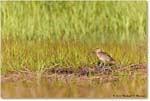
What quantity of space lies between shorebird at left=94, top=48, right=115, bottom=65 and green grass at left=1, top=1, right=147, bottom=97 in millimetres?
16

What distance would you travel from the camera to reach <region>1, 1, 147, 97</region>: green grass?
1439 millimetres

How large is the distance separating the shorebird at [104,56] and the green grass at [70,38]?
0.6 inches

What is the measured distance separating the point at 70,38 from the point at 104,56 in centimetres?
16

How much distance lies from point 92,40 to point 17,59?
0.33 m

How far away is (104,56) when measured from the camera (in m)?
1.43

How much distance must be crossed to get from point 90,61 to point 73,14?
0.21 metres

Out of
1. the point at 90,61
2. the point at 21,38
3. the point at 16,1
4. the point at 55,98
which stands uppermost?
the point at 16,1

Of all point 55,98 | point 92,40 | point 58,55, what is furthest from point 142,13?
point 55,98

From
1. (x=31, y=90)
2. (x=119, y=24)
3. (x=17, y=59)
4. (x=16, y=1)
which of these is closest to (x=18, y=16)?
(x=16, y=1)

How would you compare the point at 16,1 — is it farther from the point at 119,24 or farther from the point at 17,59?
the point at 119,24

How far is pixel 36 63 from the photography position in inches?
56.9

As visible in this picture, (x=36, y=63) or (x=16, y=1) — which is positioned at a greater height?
(x=16, y=1)

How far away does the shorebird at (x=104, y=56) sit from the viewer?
143cm

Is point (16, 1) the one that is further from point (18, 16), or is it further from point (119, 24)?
point (119, 24)
